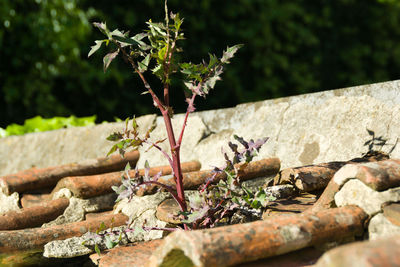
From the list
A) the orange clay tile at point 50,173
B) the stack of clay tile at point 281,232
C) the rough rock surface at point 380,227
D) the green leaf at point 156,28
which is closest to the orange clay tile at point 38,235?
the stack of clay tile at point 281,232

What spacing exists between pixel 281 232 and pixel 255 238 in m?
0.08

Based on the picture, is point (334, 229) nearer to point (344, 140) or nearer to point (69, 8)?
point (344, 140)

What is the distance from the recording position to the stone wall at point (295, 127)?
6.86 ft

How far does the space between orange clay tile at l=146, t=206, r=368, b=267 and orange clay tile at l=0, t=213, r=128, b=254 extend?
1.96ft

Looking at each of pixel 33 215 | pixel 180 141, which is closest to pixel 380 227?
pixel 180 141

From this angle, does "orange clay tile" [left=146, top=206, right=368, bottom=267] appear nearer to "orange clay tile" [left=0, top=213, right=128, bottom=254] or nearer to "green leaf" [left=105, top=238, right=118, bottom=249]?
"green leaf" [left=105, top=238, right=118, bottom=249]

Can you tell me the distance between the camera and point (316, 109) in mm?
2346

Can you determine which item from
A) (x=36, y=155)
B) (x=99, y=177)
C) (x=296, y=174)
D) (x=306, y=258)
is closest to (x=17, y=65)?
(x=36, y=155)

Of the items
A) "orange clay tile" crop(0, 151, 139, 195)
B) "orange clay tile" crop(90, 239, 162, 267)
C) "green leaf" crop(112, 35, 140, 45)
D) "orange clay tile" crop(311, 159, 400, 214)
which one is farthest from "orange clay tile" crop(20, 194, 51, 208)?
"orange clay tile" crop(311, 159, 400, 214)

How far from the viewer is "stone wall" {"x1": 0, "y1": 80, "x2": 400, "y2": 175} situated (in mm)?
2090

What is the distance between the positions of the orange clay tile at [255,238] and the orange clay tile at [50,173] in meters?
1.34

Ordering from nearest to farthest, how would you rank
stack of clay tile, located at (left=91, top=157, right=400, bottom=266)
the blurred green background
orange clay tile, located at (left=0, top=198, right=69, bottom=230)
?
1. stack of clay tile, located at (left=91, top=157, right=400, bottom=266)
2. orange clay tile, located at (left=0, top=198, right=69, bottom=230)
3. the blurred green background

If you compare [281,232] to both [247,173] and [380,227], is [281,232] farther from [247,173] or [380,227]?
[247,173]

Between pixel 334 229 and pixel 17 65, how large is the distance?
5.08 m
